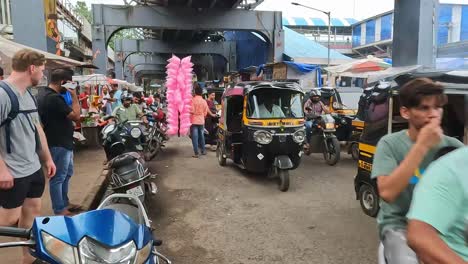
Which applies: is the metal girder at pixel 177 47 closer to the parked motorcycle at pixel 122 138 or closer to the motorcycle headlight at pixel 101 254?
the parked motorcycle at pixel 122 138

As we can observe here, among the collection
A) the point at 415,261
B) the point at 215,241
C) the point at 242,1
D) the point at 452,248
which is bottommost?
the point at 215,241

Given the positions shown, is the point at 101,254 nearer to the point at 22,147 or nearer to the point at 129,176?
the point at 22,147

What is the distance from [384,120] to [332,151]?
12.4 feet

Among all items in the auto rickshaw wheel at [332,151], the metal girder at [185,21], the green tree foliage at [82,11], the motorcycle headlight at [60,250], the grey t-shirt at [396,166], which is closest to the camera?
the motorcycle headlight at [60,250]

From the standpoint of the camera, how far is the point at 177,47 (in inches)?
1150

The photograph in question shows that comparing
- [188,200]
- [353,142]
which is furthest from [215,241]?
[353,142]

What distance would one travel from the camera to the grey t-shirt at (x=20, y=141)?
317 cm

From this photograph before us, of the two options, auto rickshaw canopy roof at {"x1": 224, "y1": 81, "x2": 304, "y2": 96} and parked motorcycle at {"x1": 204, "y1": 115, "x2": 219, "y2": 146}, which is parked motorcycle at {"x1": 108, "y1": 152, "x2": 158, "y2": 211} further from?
parked motorcycle at {"x1": 204, "y1": 115, "x2": 219, "y2": 146}

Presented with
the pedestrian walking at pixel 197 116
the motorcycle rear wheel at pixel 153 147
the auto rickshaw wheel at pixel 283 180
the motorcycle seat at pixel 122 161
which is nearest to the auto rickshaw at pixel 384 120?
the auto rickshaw wheel at pixel 283 180

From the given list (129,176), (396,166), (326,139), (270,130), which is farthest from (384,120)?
(326,139)

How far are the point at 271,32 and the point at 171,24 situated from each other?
4582 mm

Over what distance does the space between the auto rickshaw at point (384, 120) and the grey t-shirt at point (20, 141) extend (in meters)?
3.87

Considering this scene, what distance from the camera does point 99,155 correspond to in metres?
9.96

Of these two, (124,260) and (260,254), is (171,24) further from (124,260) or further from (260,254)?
(124,260)
